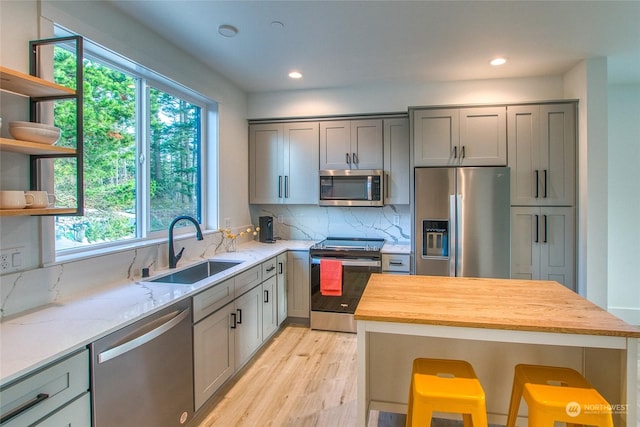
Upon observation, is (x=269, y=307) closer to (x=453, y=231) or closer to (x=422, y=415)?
(x=453, y=231)

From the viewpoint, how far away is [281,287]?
138 inches

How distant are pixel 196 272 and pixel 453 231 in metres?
2.32

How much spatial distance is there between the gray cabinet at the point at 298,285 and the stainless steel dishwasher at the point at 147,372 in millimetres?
1766

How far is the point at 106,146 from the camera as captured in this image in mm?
2281

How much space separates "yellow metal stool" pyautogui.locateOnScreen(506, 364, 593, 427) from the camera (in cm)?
148

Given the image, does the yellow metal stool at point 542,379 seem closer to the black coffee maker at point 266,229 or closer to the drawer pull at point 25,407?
the drawer pull at point 25,407

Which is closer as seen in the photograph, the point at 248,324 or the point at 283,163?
Answer: the point at 248,324

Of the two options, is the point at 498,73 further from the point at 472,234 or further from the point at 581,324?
the point at 581,324

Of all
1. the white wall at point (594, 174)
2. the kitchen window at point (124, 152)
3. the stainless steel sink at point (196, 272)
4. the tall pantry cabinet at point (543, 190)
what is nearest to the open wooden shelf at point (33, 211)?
the kitchen window at point (124, 152)

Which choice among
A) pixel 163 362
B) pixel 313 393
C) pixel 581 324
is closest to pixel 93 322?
pixel 163 362

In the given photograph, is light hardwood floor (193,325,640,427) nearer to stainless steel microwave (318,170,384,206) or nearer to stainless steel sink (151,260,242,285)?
stainless steel sink (151,260,242,285)

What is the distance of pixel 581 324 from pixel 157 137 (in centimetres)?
292

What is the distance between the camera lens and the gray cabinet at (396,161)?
3670mm

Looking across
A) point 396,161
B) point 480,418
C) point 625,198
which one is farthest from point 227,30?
point 625,198
